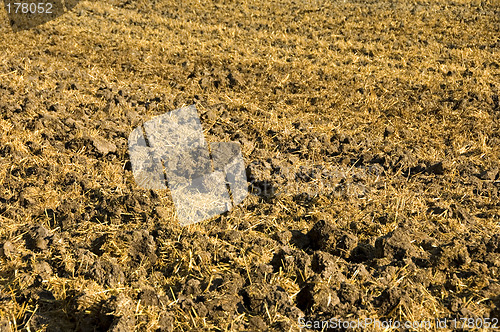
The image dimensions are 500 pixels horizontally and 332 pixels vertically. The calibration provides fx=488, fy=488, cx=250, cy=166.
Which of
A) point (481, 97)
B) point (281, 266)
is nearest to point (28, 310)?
point (281, 266)

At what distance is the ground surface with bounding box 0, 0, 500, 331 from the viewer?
318 cm

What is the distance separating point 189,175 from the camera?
4.65m

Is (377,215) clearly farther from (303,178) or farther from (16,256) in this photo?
(16,256)

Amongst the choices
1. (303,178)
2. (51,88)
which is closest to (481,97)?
(303,178)

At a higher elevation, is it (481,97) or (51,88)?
(481,97)

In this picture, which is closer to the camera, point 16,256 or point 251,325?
point 251,325

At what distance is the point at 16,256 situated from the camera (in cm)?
360

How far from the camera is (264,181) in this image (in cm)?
457

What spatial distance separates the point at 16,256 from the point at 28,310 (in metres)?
0.61

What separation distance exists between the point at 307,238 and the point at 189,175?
1358mm

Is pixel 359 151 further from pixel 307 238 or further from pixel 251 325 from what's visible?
pixel 251 325

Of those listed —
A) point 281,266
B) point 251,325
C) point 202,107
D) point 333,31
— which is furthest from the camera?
point 333,31

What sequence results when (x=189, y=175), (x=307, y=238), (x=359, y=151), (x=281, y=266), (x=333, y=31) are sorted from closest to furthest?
(x=281, y=266)
(x=307, y=238)
(x=189, y=175)
(x=359, y=151)
(x=333, y=31)

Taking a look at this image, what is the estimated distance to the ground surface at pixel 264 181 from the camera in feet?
10.4
